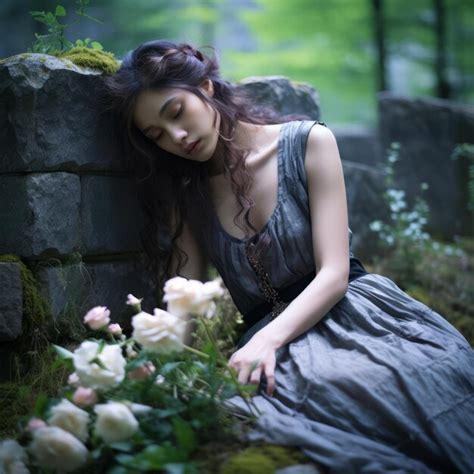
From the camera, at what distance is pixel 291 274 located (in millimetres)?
2408

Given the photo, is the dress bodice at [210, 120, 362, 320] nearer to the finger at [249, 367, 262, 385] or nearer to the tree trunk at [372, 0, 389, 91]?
the finger at [249, 367, 262, 385]

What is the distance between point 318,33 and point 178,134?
8.25 metres

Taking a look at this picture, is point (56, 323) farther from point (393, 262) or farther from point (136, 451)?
point (393, 262)

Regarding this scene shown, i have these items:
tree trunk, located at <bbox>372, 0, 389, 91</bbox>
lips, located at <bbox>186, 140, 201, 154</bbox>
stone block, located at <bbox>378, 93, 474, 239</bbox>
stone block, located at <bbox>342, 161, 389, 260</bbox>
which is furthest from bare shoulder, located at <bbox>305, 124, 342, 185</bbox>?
tree trunk, located at <bbox>372, 0, 389, 91</bbox>

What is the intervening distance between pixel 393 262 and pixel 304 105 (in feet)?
4.62

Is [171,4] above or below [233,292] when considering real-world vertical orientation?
above

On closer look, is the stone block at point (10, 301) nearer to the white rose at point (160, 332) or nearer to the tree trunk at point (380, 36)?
the white rose at point (160, 332)

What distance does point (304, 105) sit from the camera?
3.45 metres

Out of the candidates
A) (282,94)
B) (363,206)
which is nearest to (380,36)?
(363,206)

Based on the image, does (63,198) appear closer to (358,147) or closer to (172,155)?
(172,155)

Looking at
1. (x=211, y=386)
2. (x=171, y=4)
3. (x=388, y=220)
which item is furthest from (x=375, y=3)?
(x=211, y=386)

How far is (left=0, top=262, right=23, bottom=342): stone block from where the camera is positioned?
91.3 inches

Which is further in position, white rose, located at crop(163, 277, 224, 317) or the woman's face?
the woman's face

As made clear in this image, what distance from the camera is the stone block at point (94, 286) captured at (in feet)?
8.14
